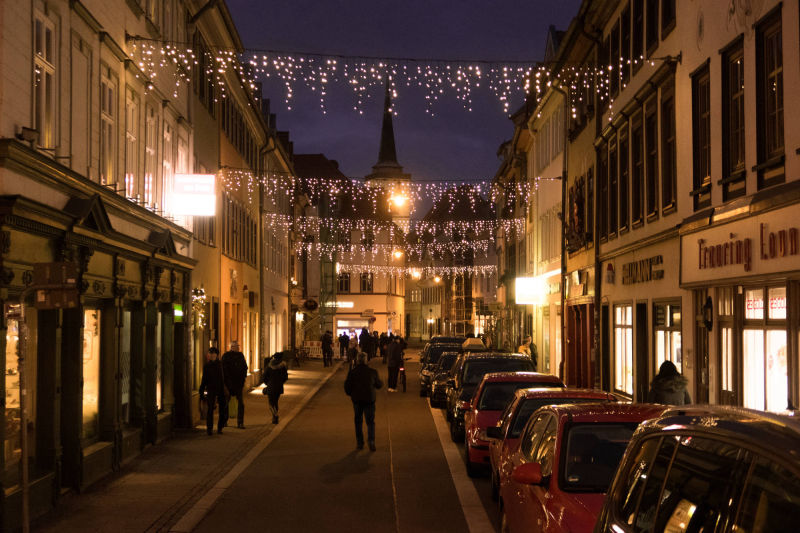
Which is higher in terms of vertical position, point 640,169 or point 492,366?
point 640,169

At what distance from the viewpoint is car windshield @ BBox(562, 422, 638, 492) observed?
23.6ft

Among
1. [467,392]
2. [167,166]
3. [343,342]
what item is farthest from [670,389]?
[343,342]

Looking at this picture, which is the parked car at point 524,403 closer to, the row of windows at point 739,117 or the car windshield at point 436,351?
the row of windows at point 739,117

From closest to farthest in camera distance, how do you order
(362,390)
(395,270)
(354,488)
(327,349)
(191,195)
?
(354,488) → (362,390) → (191,195) → (327,349) → (395,270)

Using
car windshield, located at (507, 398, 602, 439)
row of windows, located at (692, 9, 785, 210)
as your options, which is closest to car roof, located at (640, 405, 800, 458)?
car windshield, located at (507, 398, 602, 439)

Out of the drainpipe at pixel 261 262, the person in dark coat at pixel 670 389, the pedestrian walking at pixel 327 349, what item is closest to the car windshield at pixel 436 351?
the drainpipe at pixel 261 262

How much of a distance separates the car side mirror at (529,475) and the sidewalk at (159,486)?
537cm

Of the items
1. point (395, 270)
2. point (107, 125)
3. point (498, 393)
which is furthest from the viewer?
point (395, 270)

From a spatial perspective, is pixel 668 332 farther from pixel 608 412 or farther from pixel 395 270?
pixel 395 270

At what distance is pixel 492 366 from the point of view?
2134cm

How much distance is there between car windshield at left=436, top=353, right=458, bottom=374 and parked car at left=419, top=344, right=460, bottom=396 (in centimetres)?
81

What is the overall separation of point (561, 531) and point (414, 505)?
6.22m

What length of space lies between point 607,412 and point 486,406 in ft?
26.0

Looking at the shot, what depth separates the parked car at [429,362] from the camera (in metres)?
32.1
